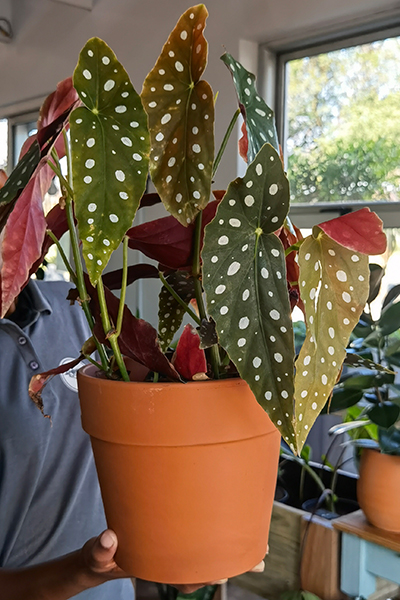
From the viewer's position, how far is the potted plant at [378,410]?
1376 mm

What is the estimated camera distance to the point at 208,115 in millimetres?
492

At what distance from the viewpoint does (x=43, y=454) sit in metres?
1.12

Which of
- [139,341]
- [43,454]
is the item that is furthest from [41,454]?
[139,341]

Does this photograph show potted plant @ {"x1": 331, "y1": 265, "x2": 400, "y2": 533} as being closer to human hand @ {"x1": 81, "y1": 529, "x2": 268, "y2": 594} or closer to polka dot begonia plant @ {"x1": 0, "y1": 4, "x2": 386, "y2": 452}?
human hand @ {"x1": 81, "y1": 529, "x2": 268, "y2": 594}

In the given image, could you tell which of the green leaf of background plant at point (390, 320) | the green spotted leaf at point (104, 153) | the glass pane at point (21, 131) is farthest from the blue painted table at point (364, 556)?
the glass pane at point (21, 131)

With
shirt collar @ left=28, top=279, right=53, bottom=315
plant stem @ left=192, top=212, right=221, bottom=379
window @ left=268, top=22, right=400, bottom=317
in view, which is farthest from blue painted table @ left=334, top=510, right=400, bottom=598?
plant stem @ left=192, top=212, right=221, bottom=379

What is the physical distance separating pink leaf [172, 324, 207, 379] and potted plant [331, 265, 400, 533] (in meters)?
0.88

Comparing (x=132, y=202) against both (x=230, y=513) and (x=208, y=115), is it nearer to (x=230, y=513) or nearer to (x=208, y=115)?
(x=208, y=115)

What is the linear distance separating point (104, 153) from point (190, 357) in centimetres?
21

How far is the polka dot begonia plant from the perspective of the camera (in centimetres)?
42

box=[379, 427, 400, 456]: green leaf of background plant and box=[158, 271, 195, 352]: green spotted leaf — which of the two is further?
box=[379, 427, 400, 456]: green leaf of background plant

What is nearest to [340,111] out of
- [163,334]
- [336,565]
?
[336,565]

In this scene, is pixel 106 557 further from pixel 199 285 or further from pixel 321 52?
pixel 321 52

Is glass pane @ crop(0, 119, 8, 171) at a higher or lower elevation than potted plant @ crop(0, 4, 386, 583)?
higher
